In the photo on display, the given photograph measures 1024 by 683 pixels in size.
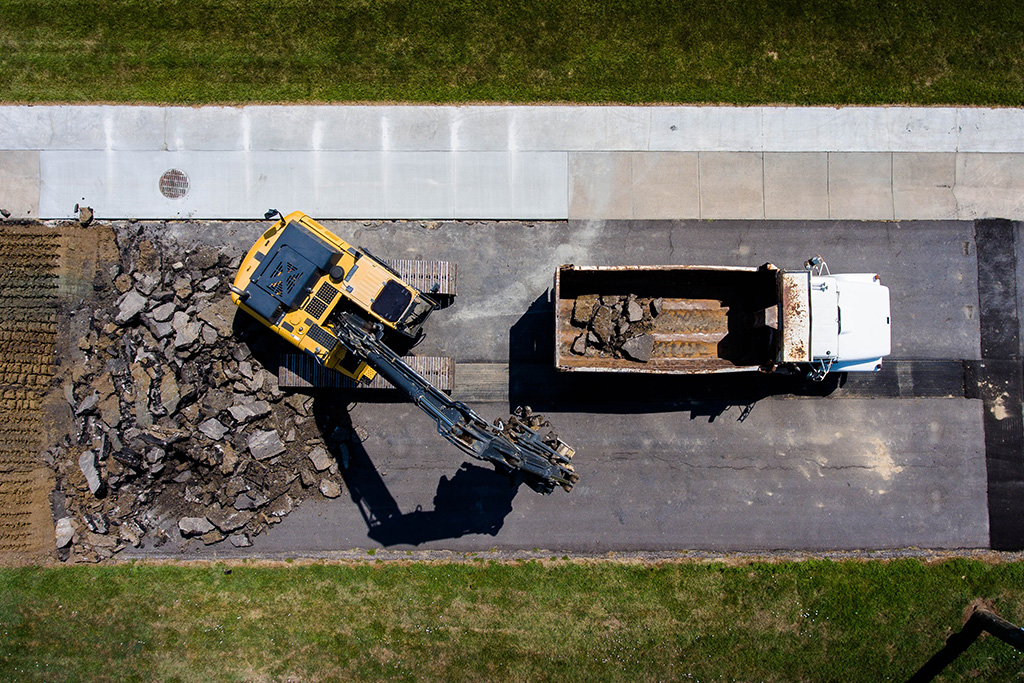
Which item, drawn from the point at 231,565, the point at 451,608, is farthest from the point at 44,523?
the point at 451,608

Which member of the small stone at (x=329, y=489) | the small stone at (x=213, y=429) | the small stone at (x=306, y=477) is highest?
the small stone at (x=213, y=429)

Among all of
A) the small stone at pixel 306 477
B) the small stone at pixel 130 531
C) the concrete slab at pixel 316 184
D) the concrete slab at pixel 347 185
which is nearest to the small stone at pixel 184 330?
the concrete slab at pixel 316 184

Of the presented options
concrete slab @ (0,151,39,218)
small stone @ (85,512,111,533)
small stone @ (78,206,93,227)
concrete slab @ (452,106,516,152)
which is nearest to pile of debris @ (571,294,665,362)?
concrete slab @ (452,106,516,152)

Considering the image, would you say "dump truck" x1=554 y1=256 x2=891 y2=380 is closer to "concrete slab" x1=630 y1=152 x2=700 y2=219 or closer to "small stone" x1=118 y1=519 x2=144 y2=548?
"concrete slab" x1=630 y1=152 x2=700 y2=219

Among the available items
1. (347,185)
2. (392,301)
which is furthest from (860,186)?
(347,185)

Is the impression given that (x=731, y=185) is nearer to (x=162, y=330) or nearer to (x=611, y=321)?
(x=611, y=321)

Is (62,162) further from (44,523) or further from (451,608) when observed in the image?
(451,608)

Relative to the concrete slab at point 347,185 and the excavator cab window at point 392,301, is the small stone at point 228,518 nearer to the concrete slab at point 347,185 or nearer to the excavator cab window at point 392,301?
the excavator cab window at point 392,301
